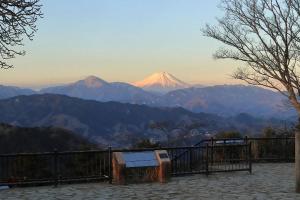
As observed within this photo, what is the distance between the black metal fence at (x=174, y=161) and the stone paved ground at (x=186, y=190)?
3.16 feet

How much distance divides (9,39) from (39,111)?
5845 inches

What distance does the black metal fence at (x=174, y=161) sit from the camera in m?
18.2

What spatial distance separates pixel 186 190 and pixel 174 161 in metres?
5.89

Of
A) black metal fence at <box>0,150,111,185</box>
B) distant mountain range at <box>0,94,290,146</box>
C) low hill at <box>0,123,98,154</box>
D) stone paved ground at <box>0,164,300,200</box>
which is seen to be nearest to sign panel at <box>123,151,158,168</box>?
black metal fence at <box>0,150,111,185</box>

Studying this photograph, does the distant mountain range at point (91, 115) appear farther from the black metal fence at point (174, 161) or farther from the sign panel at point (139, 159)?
the sign panel at point (139, 159)

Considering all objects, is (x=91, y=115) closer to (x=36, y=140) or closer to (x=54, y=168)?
(x=36, y=140)

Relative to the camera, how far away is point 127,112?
6885 inches

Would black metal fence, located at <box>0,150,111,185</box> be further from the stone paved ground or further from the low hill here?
the low hill

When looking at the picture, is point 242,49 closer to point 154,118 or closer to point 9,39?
point 9,39

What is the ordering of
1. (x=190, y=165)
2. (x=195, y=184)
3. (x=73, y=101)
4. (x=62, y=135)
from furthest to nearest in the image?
1. (x=73, y=101)
2. (x=62, y=135)
3. (x=190, y=165)
4. (x=195, y=184)

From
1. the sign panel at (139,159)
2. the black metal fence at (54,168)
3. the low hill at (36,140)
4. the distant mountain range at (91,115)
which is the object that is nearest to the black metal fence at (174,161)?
the black metal fence at (54,168)

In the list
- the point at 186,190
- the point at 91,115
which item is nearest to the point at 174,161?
the point at 186,190

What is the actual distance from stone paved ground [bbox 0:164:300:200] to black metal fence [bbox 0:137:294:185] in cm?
96

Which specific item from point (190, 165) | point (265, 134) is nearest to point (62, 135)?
point (265, 134)
